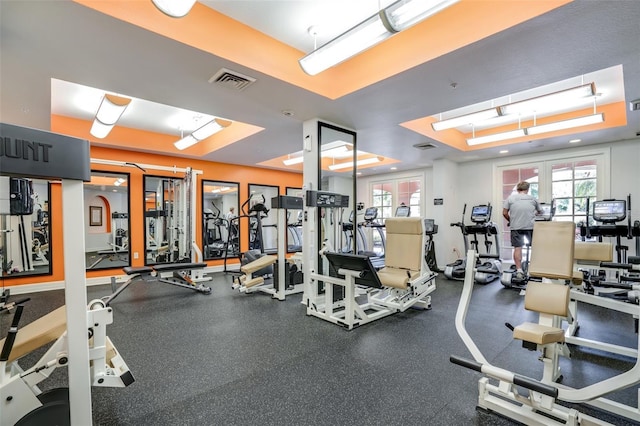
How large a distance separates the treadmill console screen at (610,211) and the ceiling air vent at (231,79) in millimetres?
5592

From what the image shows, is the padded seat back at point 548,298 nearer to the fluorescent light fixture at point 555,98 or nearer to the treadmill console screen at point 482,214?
the fluorescent light fixture at point 555,98

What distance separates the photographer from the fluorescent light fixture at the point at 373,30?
1.93 metres

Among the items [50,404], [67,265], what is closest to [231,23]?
[67,265]

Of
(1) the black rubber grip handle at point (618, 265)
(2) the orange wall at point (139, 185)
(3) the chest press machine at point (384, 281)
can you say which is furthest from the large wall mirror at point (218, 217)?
(1) the black rubber grip handle at point (618, 265)

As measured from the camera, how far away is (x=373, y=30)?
2191 millimetres

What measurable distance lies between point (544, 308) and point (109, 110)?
496cm

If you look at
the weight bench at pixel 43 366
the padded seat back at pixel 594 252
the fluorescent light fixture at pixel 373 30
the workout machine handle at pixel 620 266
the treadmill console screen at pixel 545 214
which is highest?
the fluorescent light fixture at pixel 373 30

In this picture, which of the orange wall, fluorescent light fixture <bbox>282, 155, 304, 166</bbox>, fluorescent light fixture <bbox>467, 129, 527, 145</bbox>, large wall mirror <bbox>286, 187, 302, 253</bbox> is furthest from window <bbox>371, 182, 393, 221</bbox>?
fluorescent light fixture <bbox>467, 129, 527, 145</bbox>

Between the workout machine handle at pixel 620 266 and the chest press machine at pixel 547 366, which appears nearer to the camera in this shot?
the chest press machine at pixel 547 366

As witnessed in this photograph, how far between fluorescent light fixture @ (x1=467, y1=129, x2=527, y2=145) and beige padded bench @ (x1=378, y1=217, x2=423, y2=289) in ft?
8.39

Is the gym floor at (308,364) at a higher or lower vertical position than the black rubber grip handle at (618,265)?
lower

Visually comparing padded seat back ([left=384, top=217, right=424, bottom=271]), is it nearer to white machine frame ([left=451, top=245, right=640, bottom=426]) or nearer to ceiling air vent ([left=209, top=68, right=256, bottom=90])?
white machine frame ([left=451, top=245, right=640, bottom=426])

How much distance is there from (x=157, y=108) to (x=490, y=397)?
5169 millimetres

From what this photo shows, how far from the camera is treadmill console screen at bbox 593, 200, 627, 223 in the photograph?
4.47 m
